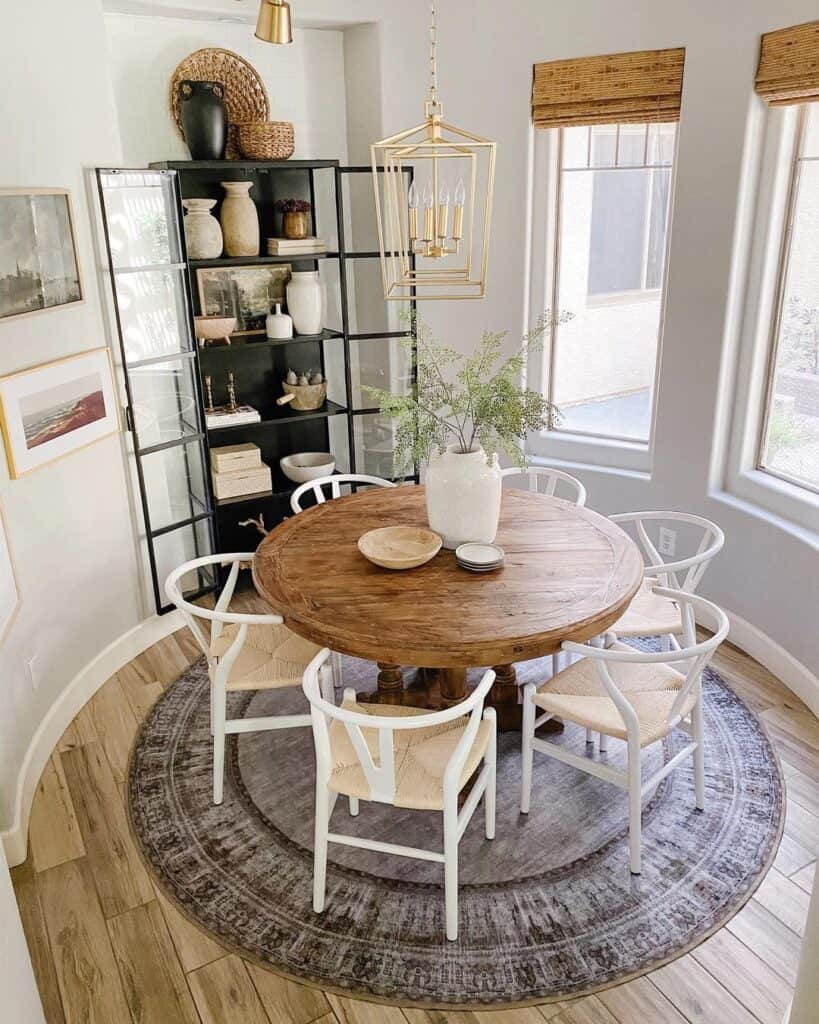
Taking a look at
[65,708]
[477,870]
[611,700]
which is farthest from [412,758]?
[65,708]

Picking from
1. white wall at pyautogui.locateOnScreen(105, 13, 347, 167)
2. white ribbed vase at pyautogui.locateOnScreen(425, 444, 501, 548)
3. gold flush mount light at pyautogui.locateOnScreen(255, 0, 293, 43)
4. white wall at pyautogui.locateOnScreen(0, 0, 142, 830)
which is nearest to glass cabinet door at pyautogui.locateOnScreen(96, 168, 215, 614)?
white wall at pyautogui.locateOnScreen(0, 0, 142, 830)

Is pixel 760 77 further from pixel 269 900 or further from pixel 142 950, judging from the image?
pixel 142 950

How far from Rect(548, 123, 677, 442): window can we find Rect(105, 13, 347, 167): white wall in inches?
48.1

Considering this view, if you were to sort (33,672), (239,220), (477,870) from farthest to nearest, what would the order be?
(239,220) < (33,672) < (477,870)

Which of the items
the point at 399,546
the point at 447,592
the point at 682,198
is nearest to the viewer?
the point at 447,592

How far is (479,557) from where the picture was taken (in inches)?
114

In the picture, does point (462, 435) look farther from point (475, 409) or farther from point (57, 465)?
point (57, 465)

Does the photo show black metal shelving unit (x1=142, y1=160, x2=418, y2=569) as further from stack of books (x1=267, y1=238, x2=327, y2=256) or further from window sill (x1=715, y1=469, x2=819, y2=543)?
window sill (x1=715, y1=469, x2=819, y2=543)

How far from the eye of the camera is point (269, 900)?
2553 mm

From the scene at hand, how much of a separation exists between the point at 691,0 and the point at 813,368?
1.60 metres

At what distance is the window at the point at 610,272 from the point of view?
399cm

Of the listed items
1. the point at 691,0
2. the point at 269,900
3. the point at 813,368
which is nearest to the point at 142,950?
the point at 269,900

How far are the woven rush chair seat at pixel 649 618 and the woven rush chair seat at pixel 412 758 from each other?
806 millimetres

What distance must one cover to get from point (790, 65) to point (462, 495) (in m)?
2.09
